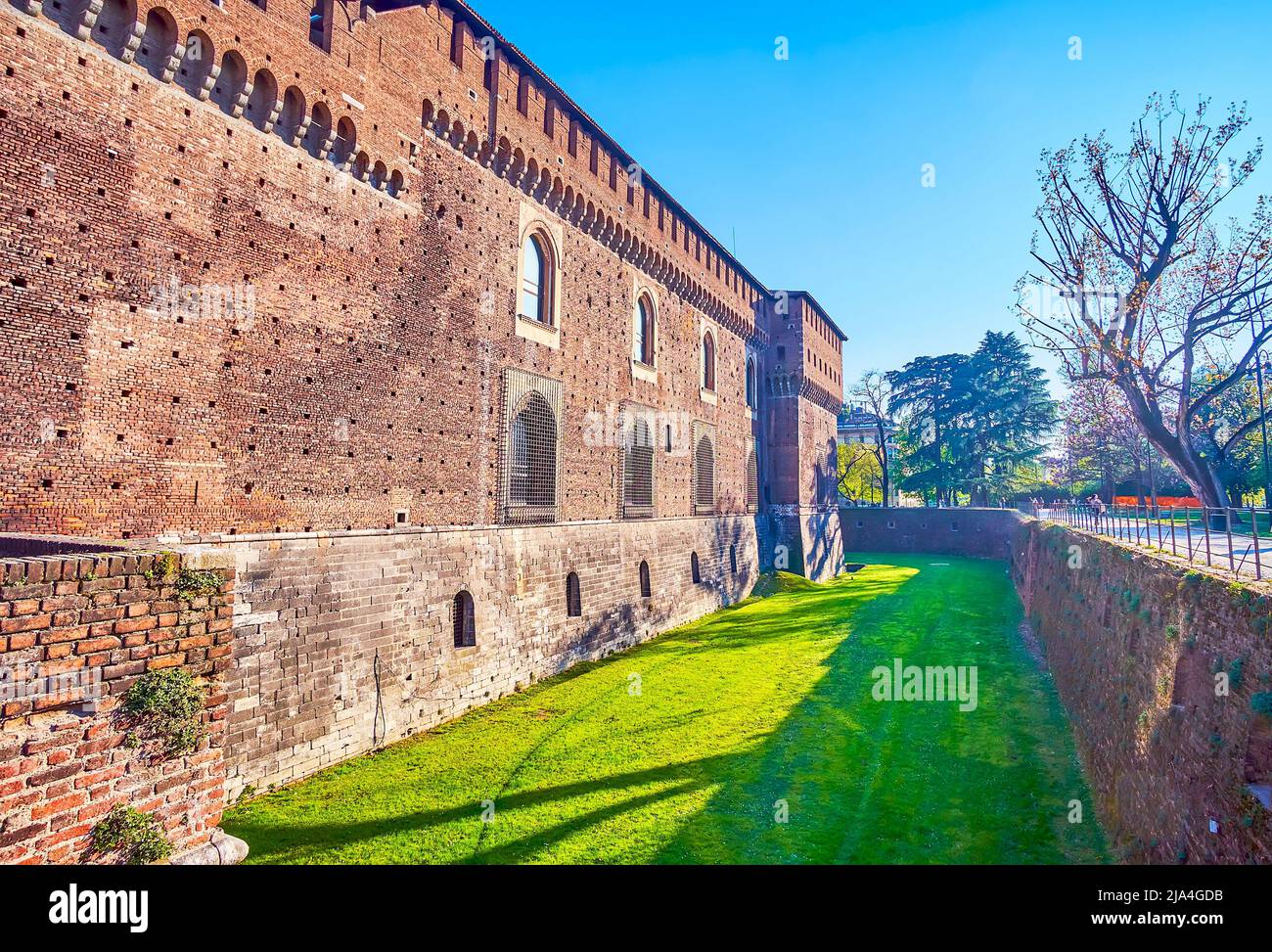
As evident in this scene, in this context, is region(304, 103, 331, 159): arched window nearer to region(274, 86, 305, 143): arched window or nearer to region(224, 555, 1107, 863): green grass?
region(274, 86, 305, 143): arched window

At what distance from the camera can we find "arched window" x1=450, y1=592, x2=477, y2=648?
12234 mm

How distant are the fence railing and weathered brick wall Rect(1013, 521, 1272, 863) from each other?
458mm

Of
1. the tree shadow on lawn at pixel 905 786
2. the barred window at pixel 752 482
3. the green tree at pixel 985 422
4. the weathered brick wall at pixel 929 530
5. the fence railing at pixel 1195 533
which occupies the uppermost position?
the green tree at pixel 985 422

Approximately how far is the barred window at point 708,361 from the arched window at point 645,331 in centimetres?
474

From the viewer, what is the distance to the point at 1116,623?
8.84 metres

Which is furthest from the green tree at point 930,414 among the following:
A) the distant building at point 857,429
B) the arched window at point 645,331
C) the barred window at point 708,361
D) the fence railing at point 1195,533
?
the arched window at point 645,331

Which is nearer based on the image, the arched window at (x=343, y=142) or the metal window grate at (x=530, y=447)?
the arched window at (x=343, y=142)

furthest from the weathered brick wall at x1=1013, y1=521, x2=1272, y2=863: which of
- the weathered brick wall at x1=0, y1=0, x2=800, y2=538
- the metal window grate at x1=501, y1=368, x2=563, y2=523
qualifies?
the metal window grate at x1=501, y1=368, x2=563, y2=523

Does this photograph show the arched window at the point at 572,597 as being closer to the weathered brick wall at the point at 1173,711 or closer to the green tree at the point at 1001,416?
the weathered brick wall at the point at 1173,711

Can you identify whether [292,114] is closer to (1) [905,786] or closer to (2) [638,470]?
(2) [638,470]

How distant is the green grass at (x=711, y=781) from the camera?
7301 mm
